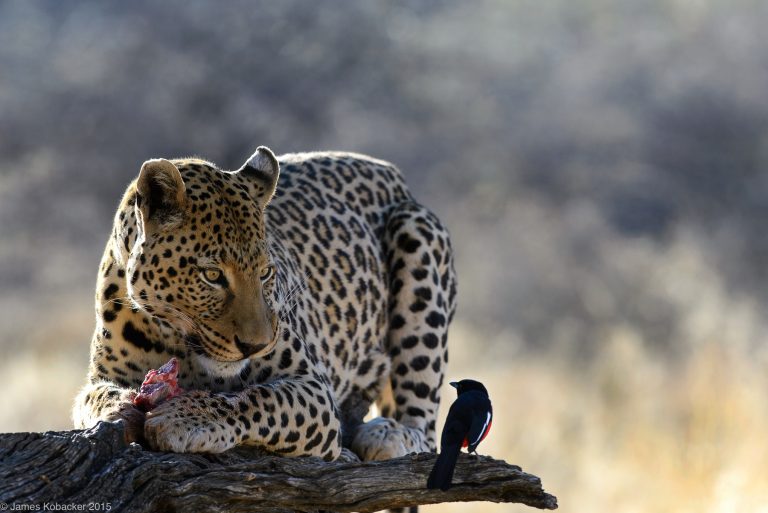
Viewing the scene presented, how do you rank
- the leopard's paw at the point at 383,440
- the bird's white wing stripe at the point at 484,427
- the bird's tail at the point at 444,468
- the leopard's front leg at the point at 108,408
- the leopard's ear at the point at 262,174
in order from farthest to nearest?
the leopard's paw at the point at 383,440, the leopard's ear at the point at 262,174, the leopard's front leg at the point at 108,408, the bird's white wing stripe at the point at 484,427, the bird's tail at the point at 444,468

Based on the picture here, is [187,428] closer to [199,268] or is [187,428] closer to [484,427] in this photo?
[199,268]

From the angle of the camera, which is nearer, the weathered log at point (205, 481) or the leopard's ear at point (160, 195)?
the weathered log at point (205, 481)

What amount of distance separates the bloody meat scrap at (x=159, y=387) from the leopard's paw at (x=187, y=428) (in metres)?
0.17

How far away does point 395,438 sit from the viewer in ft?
32.6

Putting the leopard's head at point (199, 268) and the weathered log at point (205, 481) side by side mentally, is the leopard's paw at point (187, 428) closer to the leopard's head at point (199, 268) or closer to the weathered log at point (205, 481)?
the weathered log at point (205, 481)

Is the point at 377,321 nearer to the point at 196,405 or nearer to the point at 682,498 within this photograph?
the point at 196,405

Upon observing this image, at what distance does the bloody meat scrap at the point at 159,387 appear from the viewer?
7.85 m

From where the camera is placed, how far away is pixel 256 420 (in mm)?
8164

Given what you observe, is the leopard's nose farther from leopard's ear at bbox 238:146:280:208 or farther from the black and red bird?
the black and red bird

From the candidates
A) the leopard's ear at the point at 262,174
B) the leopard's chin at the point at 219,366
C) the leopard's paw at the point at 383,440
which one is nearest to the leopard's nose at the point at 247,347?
the leopard's chin at the point at 219,366

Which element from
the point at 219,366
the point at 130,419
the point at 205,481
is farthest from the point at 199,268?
the point at 205,481

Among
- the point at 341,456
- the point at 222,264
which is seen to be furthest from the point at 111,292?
the point at 341,456

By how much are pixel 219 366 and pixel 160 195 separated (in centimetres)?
99

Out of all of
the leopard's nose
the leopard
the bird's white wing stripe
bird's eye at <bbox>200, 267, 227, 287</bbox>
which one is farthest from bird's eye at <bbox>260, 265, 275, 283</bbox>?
the bird's white wing stripe
